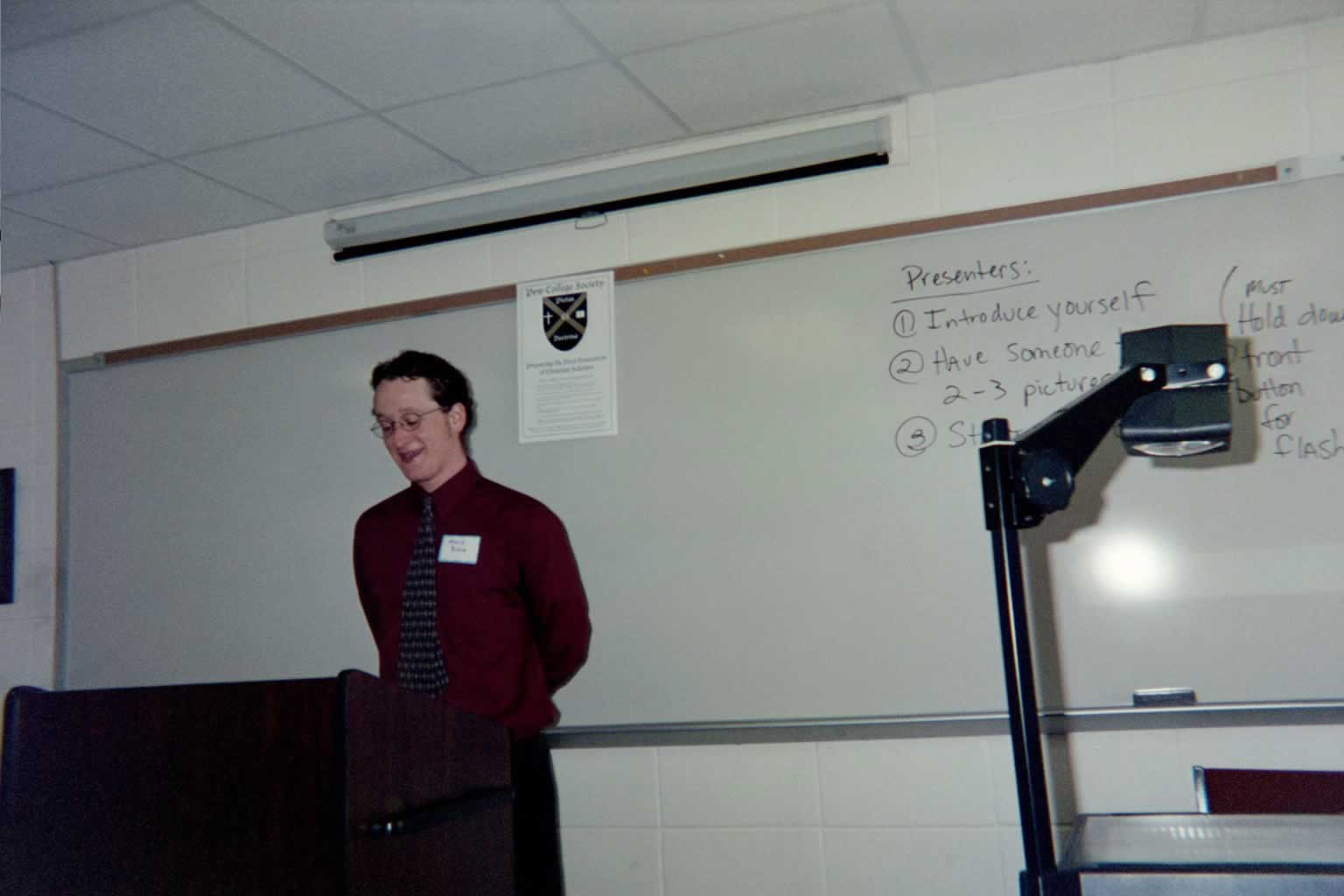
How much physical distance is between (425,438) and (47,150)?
1045 millimetres

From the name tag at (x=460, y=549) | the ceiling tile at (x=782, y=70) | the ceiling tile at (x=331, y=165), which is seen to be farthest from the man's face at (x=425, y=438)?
the ceiling tile at (x=782, y=70)

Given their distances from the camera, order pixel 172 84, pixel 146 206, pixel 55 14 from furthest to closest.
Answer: pixel 146 206 < pixel 172 84 < pixel 55 14

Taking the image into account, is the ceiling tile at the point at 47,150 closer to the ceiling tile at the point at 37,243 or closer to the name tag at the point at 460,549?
the ceiling tile at the point at 37,243

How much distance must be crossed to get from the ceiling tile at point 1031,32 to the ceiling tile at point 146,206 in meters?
1.71

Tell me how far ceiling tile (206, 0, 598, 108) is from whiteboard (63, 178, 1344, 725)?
597mm

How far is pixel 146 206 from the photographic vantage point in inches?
114

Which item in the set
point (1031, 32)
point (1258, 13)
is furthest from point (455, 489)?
point (1258, 13)

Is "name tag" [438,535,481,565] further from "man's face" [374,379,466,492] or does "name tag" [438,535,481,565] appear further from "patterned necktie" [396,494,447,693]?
"man's face" [374,379,466,492]

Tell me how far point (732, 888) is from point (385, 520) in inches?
46.2

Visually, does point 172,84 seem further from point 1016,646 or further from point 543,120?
point 1016,646

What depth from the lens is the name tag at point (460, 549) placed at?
2.62m

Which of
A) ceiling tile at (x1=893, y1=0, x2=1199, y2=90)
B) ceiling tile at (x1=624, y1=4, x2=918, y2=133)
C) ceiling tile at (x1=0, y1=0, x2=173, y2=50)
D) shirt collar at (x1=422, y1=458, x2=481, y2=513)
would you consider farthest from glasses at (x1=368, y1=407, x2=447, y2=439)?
ceiling tile at (x1=893, y1=0, x2=1199, y2=90)

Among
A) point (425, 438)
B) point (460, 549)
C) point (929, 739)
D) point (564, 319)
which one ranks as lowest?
point (929, 739)

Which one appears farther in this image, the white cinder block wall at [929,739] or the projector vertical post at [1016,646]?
the white cinder block wall at [929,739]
